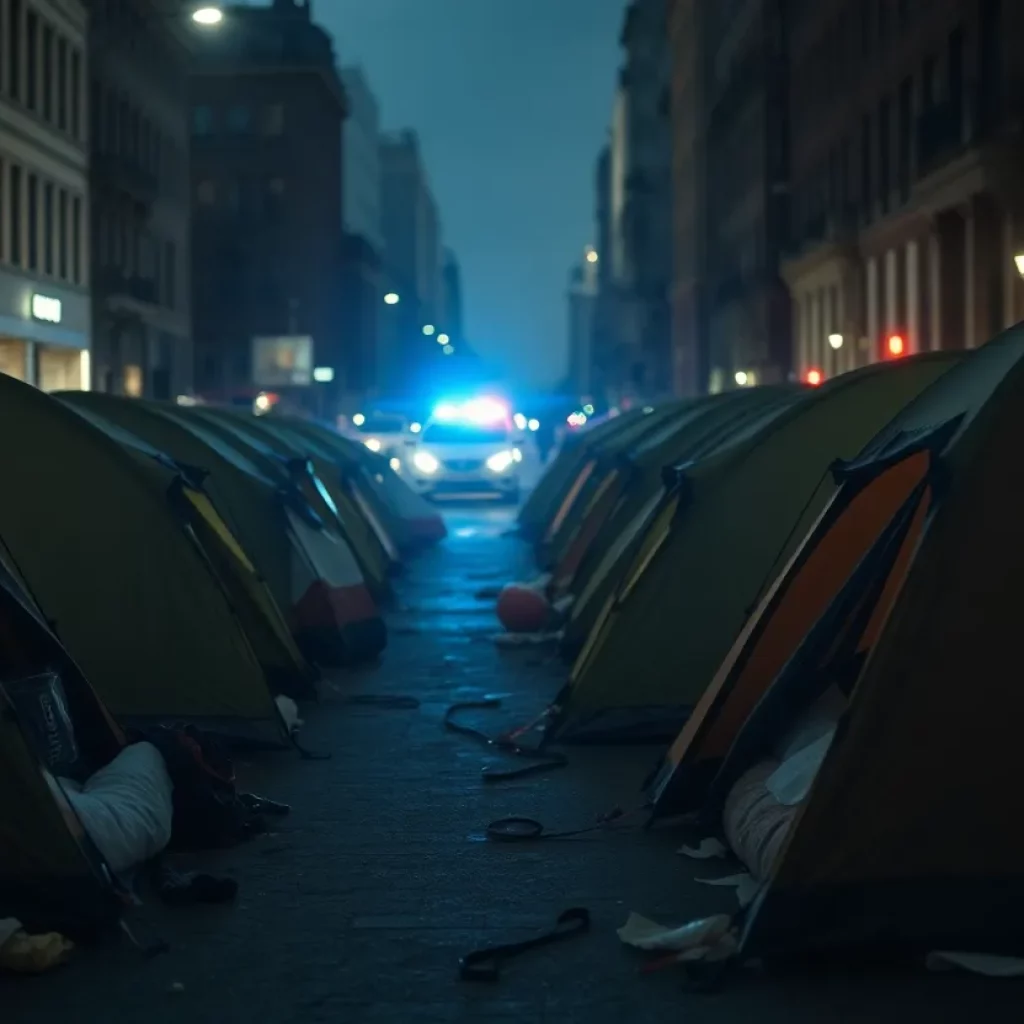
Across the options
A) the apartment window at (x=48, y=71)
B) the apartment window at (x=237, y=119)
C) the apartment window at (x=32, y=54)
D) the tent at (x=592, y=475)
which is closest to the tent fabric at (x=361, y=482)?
the tent at (x=592, y=475)

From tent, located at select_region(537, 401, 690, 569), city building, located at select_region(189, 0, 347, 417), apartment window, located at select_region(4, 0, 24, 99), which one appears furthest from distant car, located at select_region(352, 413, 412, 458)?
city building, located at select_region(189, 0, 347, 417)

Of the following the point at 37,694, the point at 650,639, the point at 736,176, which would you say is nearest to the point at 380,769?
the point at 650,639

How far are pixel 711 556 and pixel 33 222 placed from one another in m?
36.7

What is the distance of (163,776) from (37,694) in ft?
2.15

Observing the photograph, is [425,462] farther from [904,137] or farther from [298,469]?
[298,469]

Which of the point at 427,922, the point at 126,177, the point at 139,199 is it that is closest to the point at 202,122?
the point at 139,199

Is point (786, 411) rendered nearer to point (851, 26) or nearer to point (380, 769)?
point (380, 769)

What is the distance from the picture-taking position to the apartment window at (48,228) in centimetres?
4700

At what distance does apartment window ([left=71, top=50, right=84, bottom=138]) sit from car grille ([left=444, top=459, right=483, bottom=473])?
15.3 metres

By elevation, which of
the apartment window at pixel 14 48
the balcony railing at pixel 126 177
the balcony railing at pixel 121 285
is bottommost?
the balcony railing at pixel 121 285

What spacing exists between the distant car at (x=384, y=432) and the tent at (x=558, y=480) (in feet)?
43.1

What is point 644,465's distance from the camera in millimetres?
17250

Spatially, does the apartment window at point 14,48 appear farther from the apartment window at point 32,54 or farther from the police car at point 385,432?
the police car at point 385,432

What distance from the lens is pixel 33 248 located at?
45969 mm
